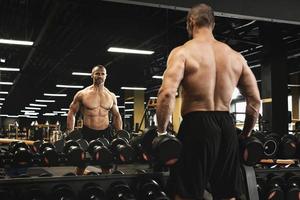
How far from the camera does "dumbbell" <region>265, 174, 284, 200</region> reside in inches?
110

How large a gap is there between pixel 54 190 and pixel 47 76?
10106mm

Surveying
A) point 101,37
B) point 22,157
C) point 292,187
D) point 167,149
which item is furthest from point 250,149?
point 101,37

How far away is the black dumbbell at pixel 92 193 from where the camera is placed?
2496 millimetres

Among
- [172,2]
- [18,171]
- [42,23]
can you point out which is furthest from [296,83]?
[18,171]

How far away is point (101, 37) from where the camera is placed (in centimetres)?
773

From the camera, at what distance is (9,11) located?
6.67m

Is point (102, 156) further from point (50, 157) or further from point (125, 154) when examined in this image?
point (50, 157)

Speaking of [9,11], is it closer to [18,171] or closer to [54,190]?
[18,171]

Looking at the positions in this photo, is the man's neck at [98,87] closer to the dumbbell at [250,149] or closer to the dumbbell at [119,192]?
the dumbbell at [119,192]

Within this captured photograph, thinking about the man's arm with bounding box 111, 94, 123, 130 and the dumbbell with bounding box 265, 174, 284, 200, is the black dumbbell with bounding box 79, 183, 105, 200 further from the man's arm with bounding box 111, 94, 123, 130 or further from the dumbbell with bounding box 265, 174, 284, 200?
the man's arm with bounding box 111, 94, 123, 130

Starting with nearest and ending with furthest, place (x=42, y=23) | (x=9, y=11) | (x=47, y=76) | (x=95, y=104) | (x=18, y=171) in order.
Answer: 1. (x=18, y=171)
2. (x=95, y=104)
3. (x=9, y=11)
4. (x=42, y=23)
5. (x=47, y=76)

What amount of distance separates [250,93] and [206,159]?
21.7 inches

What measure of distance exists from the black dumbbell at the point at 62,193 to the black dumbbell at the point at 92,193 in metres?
0.07

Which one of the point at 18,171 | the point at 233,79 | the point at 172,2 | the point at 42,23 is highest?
the point at 42,23
